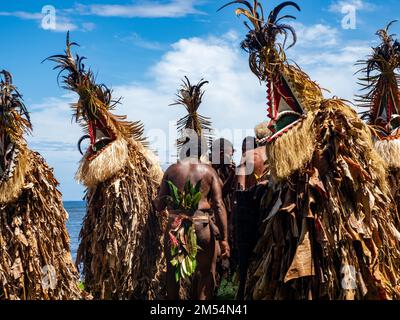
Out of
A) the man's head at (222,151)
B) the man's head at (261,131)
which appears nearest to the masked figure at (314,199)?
the man's head at (261,131)

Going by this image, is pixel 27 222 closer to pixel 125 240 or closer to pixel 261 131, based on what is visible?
pixel 125 240

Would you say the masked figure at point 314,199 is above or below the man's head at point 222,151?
below

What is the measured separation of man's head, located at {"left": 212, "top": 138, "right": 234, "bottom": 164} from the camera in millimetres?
7629

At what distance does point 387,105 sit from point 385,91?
17 centimetres

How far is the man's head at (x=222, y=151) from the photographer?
Result: 7629mm

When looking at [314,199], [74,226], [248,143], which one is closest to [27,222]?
[314,199]

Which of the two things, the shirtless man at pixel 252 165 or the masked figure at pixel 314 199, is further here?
the shirtless man at pixel 252 165

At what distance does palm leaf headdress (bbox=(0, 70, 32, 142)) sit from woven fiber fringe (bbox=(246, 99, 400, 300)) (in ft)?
7.53

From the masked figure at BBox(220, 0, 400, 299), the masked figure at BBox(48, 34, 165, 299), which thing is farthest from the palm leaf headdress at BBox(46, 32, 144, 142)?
the masked figure at BBox(220, 0, 400, 299)

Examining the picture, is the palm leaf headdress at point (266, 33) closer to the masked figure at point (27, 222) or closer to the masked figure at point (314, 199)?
the masked figure at point (314, 199)

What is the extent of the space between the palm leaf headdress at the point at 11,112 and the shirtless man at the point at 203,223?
1818 millimetres

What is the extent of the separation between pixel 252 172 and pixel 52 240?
238 cm

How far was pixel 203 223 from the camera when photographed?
655 centimetres

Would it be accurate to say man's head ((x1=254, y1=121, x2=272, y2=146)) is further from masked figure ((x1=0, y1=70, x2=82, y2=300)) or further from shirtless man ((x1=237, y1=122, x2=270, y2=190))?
masked figure ((x1=0, y1=70, x2=82, y2=300))
